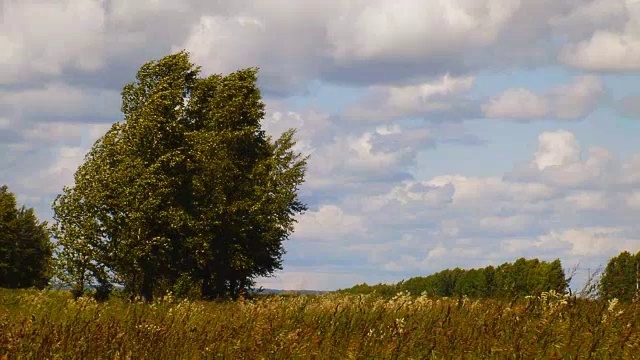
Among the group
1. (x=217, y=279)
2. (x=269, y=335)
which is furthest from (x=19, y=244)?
(x=269, y=335)

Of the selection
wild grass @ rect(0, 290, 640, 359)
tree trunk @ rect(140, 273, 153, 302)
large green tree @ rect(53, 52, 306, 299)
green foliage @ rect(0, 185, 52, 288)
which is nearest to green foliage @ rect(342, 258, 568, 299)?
wild grass @ rect(0, 290, 640, 359)

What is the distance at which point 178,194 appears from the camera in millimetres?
44469

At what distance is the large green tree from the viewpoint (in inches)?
1634

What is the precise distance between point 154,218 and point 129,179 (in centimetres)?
254

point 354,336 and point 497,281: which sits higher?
point 497,281

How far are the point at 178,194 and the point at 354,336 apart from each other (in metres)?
36.0

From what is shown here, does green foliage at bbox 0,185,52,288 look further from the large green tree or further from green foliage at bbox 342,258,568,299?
the large green tree

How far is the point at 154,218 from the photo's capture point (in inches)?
1634

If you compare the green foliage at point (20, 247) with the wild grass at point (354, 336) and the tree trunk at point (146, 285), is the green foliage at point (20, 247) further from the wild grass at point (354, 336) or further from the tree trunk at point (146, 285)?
the wild grass at point (354, 336)

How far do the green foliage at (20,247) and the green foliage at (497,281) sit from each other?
40.7 m

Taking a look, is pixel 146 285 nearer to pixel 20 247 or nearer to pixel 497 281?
pixel 497 281

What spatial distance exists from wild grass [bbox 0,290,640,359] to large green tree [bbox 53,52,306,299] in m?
28.5

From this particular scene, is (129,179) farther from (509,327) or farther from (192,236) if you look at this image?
(509,327)

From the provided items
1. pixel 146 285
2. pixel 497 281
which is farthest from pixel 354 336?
pixel 146 285
